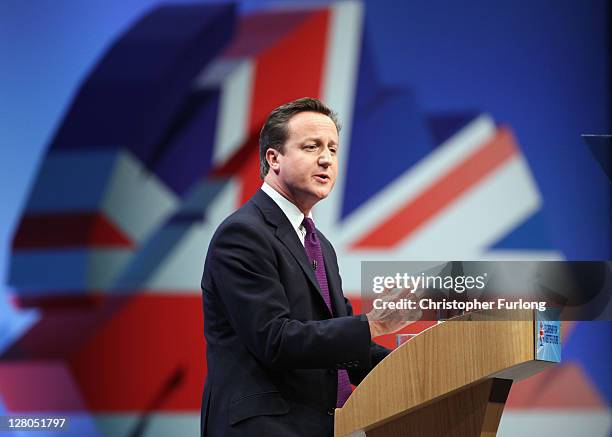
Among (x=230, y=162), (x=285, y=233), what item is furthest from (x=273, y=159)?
(x=230, y=162)

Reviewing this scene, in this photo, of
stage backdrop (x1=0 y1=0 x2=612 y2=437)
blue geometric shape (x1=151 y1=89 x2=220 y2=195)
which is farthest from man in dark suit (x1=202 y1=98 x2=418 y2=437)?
blue geometric shape (x1=151 y1=89 x2=220 y2=195)

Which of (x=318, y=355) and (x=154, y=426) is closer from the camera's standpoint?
(x=318, y=355)

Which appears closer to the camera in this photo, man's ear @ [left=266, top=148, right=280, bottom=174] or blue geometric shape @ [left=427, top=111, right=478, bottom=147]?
man's ear @ [left=266, top=148, right=280, bottom=174]

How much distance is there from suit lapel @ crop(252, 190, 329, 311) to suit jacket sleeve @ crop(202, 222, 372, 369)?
8cm

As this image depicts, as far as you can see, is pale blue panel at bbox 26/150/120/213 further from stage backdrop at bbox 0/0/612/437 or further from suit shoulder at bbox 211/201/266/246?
suit shoulder at bbox 211/201/266/246

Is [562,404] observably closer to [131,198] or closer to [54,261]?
[131,198]

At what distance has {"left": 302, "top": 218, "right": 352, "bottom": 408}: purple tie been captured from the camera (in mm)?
2068

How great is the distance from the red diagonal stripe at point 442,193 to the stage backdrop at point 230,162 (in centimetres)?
1

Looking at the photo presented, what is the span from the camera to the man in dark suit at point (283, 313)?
1850mm

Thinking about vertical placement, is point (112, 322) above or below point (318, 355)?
above

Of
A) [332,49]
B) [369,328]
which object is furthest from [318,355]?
[332,49]

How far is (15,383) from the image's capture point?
4164 mm

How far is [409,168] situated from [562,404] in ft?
4.62

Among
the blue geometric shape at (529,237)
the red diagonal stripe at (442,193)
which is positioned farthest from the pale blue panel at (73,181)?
the blue geometric shape at (529,237)
